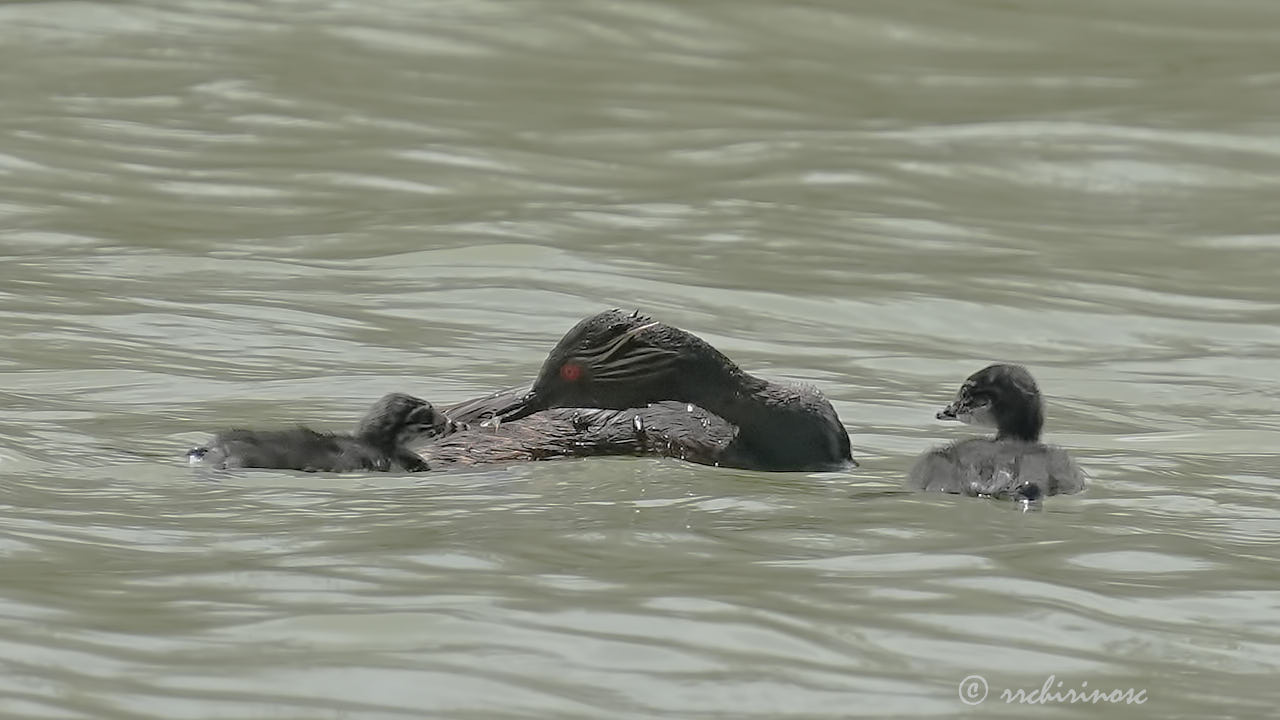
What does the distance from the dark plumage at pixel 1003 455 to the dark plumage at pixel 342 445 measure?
1.54 meters

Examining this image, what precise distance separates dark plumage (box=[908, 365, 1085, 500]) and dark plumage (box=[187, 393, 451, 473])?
1.54 m

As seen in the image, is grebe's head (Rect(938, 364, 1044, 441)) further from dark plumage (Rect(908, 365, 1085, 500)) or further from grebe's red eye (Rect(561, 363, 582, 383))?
grebe's red eye (Rect(561, 363, 582, 383))

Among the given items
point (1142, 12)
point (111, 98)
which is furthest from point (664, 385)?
point (1142, 12)

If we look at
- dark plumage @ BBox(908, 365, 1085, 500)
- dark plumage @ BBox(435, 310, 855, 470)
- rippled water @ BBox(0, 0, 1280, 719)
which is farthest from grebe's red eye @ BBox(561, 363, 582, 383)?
dark plumage @ BBox(908, 365, 1085, 500)

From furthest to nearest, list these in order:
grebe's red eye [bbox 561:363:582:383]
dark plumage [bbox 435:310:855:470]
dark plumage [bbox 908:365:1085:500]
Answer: grebe's red eye [bbox 561:363:582:383], dark plumage [bbox 435:310:855:470], dark plumage [bbox 908:365:1085:500]

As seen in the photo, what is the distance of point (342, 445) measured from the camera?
7.94 metres

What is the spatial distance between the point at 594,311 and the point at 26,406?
3615 millimetres

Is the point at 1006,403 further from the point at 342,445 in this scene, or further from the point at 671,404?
the point at 342,445

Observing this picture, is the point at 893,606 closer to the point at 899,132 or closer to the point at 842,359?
→ the point at 842,359

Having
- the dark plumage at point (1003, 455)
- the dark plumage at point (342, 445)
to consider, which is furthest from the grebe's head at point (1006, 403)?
the dark plumage at point (342, 445)

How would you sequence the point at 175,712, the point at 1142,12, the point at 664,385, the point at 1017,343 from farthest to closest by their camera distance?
the point at 1142,12 < the point at 1017,343 < the point at 664,385 < the point at 175,712

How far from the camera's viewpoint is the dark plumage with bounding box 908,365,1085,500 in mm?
7691

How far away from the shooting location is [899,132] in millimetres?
17359

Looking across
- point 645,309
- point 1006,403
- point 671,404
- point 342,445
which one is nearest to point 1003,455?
point 1006,403
